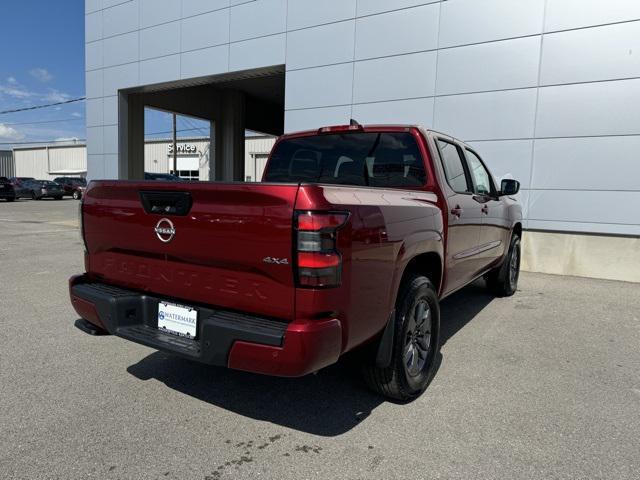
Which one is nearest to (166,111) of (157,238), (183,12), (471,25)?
(183,12)

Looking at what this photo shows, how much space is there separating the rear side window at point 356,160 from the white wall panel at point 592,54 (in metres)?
6.10

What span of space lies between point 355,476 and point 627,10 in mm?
8793

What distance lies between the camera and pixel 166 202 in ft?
8.84

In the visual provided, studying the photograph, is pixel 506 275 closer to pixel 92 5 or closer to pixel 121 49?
pixel 121 49

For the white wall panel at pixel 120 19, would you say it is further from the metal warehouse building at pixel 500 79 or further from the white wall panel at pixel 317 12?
the white wall panel at pixel 317 12

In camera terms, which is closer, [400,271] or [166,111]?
[400,271]

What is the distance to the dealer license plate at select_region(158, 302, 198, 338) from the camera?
8.58 feet

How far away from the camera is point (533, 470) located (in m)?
2.46

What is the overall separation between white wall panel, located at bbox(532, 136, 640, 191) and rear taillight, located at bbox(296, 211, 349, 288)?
24.6ft

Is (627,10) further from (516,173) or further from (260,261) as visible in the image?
(260,261)

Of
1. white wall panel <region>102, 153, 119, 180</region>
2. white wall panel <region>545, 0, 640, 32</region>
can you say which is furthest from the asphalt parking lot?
white wall panel <region>102, 153, 119, 180</region>

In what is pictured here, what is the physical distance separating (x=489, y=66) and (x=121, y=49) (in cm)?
1129

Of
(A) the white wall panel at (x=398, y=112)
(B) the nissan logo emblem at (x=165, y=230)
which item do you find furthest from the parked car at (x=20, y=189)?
(B) the nissan logo emblem at (x=165, y=230)

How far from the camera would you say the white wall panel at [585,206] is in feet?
26.0
